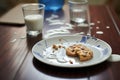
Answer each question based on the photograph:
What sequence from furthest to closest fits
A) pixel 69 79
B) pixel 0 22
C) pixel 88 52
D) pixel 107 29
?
pixel 0 22 < pixel 107 29 < pixel 88 52 < pixel 69 79

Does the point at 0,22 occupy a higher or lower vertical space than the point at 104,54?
lower

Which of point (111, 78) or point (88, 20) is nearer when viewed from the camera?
point (111, 78)

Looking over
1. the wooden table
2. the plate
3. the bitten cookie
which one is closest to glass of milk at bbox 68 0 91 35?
the wooden table

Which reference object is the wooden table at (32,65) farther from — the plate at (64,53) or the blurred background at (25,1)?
the blurred background at (25,1)

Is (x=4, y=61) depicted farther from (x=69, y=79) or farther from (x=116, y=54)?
(x=116, y=54)

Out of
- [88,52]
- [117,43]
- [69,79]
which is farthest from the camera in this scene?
[117,43]

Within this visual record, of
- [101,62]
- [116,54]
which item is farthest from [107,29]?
[101,62]

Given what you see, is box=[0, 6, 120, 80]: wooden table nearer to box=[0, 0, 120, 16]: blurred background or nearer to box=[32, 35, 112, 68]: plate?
box=[32, 35, 112, 68]: plate
